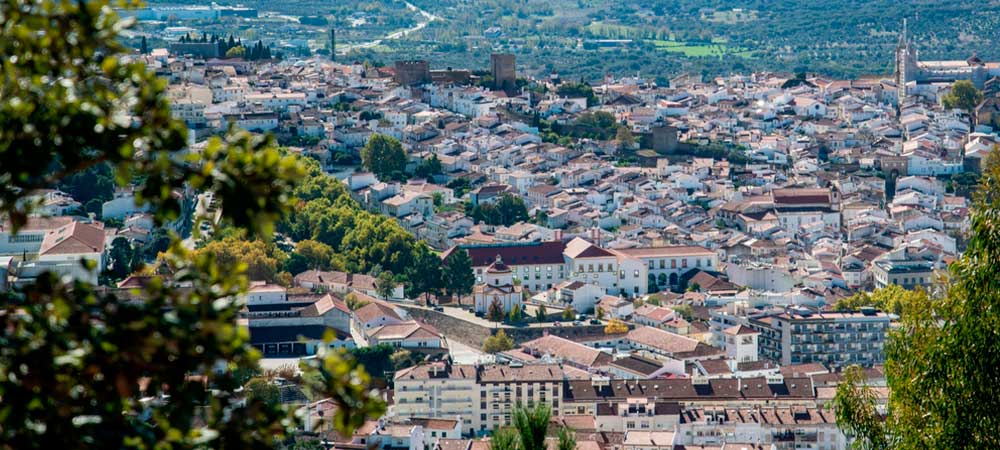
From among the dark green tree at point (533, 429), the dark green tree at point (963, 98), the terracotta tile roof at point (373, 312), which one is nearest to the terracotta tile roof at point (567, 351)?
the terracotta tile roof at point (373, 312)

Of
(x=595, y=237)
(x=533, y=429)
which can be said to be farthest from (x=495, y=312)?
(x=533, y=429)

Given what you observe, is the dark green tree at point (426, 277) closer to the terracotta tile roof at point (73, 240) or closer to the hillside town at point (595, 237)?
the hillside town at point (595, 237)

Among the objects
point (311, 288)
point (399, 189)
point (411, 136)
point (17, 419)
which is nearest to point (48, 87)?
point (17, 419)

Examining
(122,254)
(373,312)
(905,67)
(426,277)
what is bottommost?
(905,67)

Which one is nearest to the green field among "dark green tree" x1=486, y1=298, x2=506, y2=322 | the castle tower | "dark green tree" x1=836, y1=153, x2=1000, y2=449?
the castle tower

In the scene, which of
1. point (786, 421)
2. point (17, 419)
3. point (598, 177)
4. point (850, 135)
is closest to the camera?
point (17, 419)

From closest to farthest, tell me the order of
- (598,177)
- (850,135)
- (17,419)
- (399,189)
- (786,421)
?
(17,419), (786,421), (399,189), (598,177), (850,135)

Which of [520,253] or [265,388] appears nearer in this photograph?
[265,388]

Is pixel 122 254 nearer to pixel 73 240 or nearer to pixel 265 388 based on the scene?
pixel 73 240

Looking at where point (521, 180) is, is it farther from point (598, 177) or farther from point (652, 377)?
point (652, 377)
